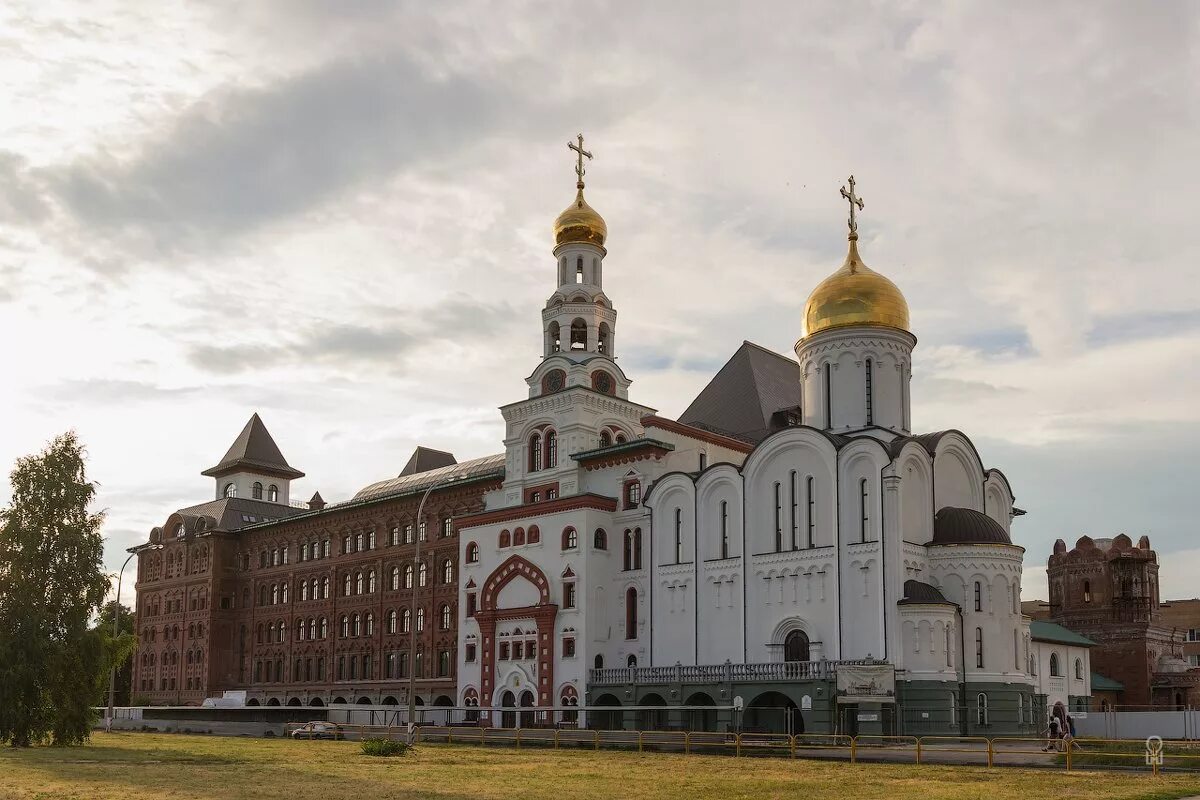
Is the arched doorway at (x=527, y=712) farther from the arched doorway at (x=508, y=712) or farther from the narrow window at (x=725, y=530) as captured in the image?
the narrow window at (x=725, y=530)

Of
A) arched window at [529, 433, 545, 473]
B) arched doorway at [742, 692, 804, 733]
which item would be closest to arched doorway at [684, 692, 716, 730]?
arched doorway at [742, 692, 804, 733]

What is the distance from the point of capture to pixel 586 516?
57375 millimetres

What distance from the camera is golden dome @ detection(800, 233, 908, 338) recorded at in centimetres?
5431

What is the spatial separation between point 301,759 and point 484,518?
28.8 meters

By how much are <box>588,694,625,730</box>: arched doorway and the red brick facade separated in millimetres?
15561

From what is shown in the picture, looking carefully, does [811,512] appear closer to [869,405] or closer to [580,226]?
[869,405]

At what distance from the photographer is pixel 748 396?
65062mm

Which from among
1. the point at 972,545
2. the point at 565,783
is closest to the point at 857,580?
the point at 972,545

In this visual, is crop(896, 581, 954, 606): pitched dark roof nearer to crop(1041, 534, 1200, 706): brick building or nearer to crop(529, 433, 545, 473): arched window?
crop(529, 433, 545, 473): arched window

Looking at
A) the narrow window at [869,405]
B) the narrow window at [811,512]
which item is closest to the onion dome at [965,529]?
the narrow window at [811,512]

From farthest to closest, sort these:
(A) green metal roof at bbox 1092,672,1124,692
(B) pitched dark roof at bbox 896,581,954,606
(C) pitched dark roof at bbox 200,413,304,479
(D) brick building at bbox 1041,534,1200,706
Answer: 1. (C) pitched dark roof at bbox 200,413,304,479
2. (D) brick building at bbox 1041,534,1200,706
3. (A) green metal roof at bbox 1092,672,1124,692
4. (B) pitched dark roof at bbox 896,581,954,606

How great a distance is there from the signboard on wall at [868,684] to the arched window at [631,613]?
12.6m

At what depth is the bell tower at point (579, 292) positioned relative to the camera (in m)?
62.8

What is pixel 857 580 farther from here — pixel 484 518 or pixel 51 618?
pixel 51 618
